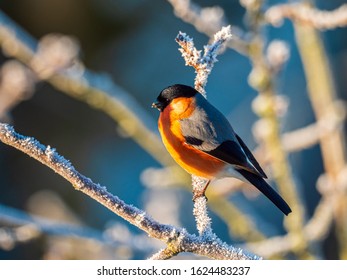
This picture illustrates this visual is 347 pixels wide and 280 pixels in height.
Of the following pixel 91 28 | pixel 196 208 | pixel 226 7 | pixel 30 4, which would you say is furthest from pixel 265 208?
pixel 196 208

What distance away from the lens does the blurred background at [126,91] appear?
3.18 metres

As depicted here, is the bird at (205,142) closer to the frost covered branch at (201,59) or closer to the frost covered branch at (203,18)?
the frost covered branch at (201,59)

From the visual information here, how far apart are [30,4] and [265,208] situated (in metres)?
1.96

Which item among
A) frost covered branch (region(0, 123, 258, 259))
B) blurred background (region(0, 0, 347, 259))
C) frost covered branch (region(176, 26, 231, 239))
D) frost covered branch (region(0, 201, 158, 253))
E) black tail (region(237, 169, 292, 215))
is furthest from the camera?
blurred background (region(0, 0, 347, 259))

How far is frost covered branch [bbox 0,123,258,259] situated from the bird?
0.32 m

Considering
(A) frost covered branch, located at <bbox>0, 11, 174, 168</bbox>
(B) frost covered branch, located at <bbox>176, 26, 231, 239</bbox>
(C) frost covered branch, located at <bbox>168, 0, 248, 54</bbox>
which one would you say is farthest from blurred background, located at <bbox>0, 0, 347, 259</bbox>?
(B) frost covered branch, located at <bbox>176, 26, 231, 239</bbox>

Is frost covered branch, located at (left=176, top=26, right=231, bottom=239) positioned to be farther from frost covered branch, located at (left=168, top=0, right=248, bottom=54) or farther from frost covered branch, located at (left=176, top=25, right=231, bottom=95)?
frost covered branch, located at (left=168, top=0, right=248, bottom=54)

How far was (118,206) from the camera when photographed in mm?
964

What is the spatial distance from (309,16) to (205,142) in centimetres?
40

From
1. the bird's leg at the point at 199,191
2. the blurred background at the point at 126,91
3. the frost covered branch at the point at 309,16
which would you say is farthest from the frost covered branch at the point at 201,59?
the blurred background at the point at 126,91

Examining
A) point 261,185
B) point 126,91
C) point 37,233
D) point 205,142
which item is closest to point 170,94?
point 205,142

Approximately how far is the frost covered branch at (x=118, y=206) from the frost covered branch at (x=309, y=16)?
615mm

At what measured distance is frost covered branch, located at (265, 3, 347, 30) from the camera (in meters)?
1.37
